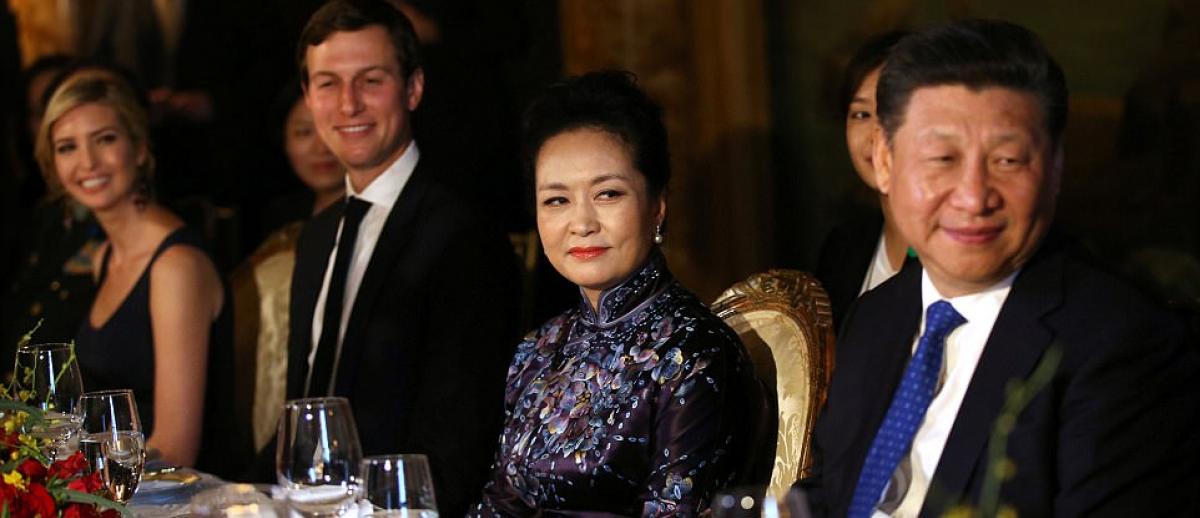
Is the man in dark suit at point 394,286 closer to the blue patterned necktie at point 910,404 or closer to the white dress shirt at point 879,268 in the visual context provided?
the white dress shirt at point 879,268

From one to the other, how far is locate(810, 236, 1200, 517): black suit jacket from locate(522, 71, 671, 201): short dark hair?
3.00 ft

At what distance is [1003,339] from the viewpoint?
2.05 meters

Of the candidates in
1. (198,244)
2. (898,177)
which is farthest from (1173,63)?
(198,244)

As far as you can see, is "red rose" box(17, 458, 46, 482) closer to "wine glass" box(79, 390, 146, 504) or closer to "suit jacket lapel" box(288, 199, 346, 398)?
"wine glass" box(79, 390, 146, 504)

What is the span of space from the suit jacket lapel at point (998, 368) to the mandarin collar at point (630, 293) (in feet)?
2.68

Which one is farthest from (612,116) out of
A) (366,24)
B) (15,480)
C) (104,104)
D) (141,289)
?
(104,104)

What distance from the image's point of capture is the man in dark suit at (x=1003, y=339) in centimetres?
191

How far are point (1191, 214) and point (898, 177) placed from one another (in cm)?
169

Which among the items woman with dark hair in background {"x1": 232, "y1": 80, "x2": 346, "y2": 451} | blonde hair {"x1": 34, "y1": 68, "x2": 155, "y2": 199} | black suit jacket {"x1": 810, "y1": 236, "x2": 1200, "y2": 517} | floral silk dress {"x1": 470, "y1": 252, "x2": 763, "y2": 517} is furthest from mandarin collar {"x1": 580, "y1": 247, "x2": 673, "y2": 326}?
blonde hair {"x1": 34, "y1": 68, "x2": 155, "y2": 199}

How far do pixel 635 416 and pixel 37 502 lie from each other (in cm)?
106

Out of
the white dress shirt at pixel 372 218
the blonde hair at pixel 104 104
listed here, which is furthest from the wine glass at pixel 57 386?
the blonde hair at pixel 104 104

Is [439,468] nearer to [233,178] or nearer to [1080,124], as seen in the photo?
[1080,124]

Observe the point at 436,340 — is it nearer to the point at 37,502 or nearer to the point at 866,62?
the point at 866,62

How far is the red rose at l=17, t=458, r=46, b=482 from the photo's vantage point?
1900 mm
